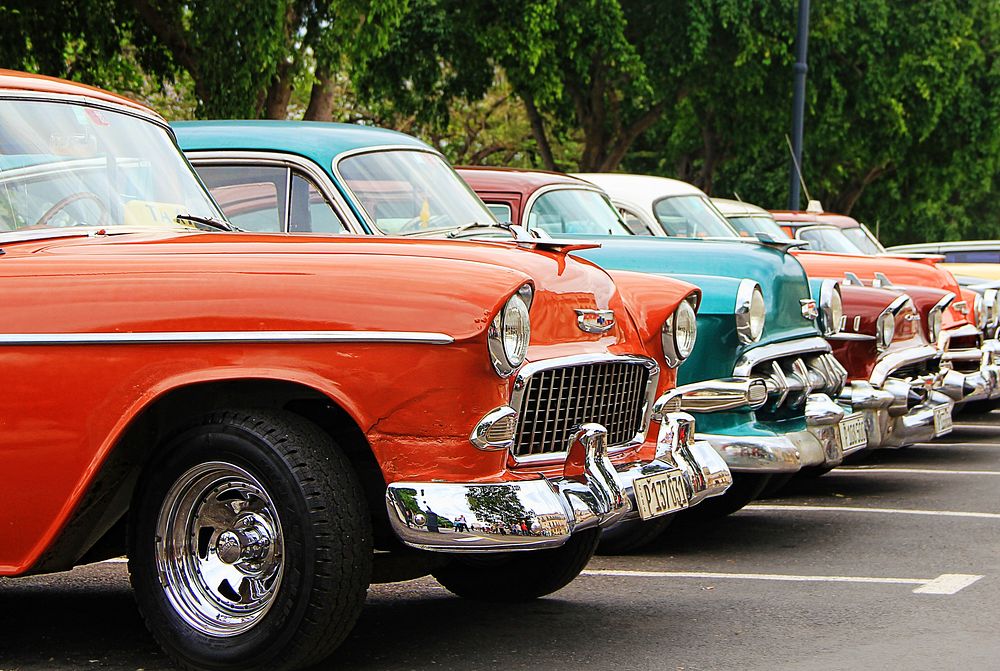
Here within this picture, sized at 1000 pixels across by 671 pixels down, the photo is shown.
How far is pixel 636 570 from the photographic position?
6797 millimetres

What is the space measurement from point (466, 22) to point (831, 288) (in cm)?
1717

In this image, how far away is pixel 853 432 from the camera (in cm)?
812

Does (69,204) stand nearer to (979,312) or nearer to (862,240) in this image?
(979,312)

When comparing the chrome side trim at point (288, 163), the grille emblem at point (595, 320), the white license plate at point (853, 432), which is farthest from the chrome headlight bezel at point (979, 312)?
the grille emblem at point (595, 320)

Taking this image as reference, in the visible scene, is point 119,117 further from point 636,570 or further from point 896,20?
point 896,20

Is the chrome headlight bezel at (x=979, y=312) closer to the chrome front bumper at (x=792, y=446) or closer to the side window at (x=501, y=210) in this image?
the side window at (x=501, y=210)

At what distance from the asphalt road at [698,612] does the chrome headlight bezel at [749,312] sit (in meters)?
1.03

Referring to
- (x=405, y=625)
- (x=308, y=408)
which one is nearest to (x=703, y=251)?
(x=405, y=625)

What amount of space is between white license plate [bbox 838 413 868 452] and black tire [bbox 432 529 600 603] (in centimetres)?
272

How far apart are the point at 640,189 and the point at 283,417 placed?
24.4ft

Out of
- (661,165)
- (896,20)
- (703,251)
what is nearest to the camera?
(703,251)

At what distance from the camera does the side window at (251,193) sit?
7352 millimetres

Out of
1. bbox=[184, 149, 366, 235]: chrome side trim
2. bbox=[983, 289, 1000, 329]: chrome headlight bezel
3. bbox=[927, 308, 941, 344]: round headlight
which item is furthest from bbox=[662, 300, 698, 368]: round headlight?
bbox=[983, 289, 1000, 329]: chrome headlight bezel

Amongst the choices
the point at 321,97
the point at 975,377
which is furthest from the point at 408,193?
the point at 321,97
